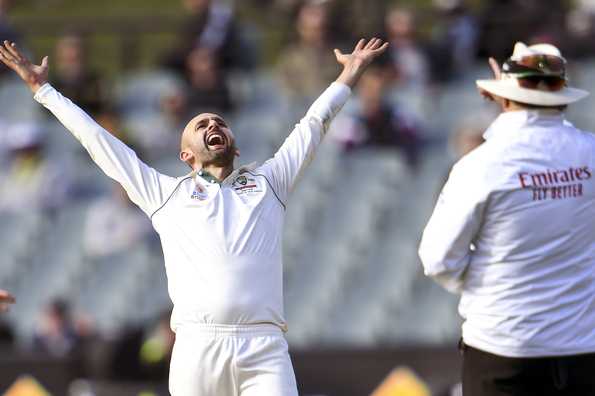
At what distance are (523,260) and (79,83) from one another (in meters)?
9.31

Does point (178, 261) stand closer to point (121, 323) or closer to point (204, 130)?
point (204, 130)

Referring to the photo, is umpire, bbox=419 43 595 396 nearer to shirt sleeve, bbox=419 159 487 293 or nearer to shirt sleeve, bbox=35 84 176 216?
shirt sleeve, bbox=419 159 487 293

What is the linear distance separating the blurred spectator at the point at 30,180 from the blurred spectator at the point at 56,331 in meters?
2.15

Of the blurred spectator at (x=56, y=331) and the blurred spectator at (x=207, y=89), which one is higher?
the blurred spectator at (x=207, y=89)

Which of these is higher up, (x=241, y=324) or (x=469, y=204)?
(x=469, y=204)

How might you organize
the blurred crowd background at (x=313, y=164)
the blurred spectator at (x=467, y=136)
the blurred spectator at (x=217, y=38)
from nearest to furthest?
1. the blurred spectator at (x=467, y=136)
2. the blurred crowd background at (x=313, y=164)
3. the blurred spectator at (x=217, y=38)

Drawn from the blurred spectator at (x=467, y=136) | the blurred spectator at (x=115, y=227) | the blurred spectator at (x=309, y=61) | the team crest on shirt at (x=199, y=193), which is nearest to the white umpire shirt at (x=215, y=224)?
the team crest on shirt at (x=199, y=193)

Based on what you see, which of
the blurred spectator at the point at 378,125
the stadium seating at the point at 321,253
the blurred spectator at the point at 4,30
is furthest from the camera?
the blurred spectator at the point at 4,30

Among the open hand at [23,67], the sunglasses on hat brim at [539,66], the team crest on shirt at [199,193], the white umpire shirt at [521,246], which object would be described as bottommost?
the white umpire shirt at [521,246]

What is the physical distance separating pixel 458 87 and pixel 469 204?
8.60 metres

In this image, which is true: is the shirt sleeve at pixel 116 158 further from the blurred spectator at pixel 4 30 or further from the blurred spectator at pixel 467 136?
the blurred spectator at pixel 4 30

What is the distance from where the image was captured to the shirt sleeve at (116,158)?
647 cm

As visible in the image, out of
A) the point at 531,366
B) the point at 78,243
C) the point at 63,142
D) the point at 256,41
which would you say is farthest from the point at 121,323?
the point at 531,366

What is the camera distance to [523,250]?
566cm
